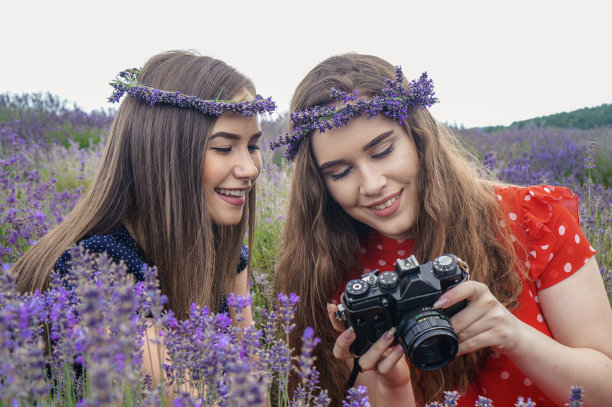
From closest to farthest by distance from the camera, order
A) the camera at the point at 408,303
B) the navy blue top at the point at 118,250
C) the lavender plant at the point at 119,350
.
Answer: the lavender plant at the point at 119,350 → the camera at the point at 408,303 → the navy blue top at the point at 118,250

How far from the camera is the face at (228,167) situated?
7.38ft

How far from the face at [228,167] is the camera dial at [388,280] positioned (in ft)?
2.80

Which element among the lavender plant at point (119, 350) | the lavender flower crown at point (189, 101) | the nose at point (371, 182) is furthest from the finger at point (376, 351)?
the lavender flower crown at point (189, 101)

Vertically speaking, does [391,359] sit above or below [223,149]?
below

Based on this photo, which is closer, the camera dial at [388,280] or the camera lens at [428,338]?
the camera lens at [428,338]

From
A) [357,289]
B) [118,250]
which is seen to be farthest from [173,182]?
[357,289]

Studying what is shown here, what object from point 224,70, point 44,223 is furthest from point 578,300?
point 44,223

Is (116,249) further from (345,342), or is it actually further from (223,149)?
(345,342)

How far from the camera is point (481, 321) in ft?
5.52

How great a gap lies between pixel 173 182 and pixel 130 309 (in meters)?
1.49

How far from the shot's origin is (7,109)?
9375 mm

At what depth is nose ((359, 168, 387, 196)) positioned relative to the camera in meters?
2.11

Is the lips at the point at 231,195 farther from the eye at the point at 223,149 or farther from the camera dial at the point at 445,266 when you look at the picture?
the camera dial at the point at 445,266

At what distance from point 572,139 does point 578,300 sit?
660cm
